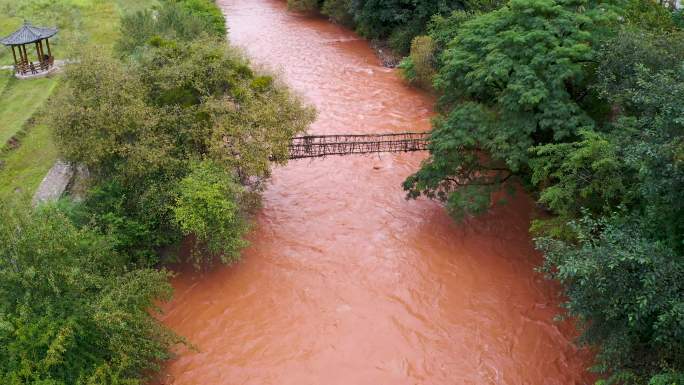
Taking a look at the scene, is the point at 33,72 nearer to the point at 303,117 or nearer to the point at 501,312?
the point at 303,117

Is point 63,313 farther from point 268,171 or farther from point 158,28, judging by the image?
point 158,28

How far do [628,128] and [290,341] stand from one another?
11.1m

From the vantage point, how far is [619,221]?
42.9ft

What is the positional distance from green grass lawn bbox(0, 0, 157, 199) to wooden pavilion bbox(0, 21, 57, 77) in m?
0.82

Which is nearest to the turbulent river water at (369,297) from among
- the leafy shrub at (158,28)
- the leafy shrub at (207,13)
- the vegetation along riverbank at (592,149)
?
the vegetation along riverbank at (592,149)

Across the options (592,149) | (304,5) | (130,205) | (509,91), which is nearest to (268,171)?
(130,205)

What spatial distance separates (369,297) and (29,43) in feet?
70.2

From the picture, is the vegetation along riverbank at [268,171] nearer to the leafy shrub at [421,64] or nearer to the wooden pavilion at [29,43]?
the wooden pavilion at [29,43]

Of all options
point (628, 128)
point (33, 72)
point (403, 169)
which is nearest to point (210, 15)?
point (33, 72)

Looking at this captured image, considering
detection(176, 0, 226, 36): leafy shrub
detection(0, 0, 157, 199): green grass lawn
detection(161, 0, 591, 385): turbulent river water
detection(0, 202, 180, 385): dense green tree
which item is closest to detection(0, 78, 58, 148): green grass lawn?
detection(0, 0, 157, 199): green grass lawn

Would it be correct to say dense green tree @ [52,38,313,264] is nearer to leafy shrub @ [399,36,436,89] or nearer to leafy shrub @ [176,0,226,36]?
leafy shrub @ [399,36,436,89]

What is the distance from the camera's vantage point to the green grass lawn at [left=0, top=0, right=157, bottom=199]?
801 inches

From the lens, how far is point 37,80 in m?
26.9

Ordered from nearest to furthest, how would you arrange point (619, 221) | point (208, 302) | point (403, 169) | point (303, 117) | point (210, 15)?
1. point (619, 221)
2. point (208, 302)
3. point (303, 117)
4. point (403, 169)
5. point (210, 15)
